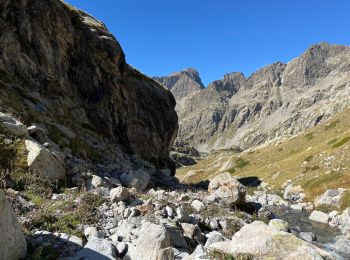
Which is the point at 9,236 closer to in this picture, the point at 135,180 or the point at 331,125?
the point at 135,180

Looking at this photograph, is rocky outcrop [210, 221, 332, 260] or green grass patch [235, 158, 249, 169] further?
green grass patch [235, 158, 249, 169]

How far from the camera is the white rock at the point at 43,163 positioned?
20391 mm

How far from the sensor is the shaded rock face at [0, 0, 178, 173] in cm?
4538

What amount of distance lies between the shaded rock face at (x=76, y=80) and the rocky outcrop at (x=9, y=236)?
73.0ft

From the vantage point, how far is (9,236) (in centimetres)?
1022

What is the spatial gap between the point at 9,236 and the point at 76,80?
53.1 metres

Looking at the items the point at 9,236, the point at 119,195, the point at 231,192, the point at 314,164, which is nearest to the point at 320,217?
the point at 231,192

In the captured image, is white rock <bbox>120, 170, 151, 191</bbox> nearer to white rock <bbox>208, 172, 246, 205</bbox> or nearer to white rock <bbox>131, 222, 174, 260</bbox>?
white rock <bbox>208, 172, 246, 205</bbox>

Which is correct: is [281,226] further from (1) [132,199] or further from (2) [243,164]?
(2) [243,164]

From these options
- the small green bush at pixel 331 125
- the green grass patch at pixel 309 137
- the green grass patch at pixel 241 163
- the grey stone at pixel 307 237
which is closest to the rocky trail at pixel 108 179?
the grey stone at pixel 307 237

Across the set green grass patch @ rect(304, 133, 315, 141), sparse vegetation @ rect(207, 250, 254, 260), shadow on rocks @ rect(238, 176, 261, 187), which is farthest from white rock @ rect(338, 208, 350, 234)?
green grass patch @ rect(304, 133, 315, 141)

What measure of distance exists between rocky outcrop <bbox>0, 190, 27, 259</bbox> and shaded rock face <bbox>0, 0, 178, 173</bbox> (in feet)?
73.0

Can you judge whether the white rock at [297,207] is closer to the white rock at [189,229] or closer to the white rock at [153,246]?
the white rock at [189,229]

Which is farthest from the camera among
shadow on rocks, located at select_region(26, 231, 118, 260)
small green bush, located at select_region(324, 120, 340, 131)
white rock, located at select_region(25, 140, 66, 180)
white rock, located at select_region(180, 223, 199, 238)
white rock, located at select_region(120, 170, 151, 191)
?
small green bush, located at select_region(324, 120, 340, 131)
